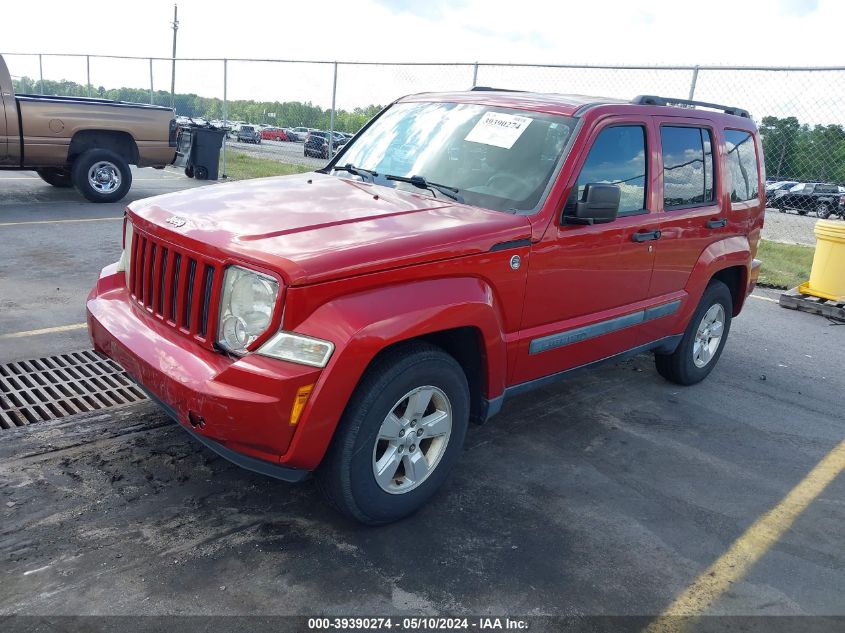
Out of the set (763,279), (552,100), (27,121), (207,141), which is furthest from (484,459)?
(207,141)

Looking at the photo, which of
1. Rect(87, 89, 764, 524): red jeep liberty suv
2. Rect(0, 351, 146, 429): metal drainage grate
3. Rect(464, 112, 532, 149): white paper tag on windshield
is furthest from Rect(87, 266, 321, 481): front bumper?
Rect(464, 112, 532, 149): white paper tag on windshield

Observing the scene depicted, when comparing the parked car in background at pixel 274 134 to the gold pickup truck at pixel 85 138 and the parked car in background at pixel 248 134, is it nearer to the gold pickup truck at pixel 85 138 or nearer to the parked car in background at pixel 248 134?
the parked car in background at pixel 248 134

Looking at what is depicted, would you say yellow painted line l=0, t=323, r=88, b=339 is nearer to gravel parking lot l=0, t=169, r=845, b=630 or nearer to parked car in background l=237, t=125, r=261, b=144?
gravel parking lot l=0, t=169, r=845, b=630

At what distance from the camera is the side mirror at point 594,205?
12.0 ft

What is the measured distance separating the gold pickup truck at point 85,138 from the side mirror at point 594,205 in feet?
30.6

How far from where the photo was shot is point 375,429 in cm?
305

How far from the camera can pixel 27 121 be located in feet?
33.4

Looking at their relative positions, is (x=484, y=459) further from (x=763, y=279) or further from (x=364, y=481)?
(x=763, y=279)

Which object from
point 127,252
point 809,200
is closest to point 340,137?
point 809,200

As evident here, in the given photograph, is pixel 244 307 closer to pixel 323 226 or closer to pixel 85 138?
pixel 323 226

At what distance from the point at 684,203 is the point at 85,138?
9.53m

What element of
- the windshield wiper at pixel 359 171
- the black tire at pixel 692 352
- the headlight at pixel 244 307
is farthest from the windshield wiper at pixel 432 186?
the black tire at pixel 692 352

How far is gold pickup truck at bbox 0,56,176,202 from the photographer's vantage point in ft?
33.3

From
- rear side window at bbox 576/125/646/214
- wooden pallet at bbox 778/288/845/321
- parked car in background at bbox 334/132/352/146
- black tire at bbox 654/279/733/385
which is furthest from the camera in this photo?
parked car in background at bbox 334/132/352/146
